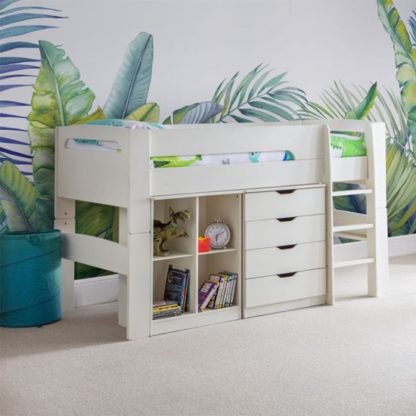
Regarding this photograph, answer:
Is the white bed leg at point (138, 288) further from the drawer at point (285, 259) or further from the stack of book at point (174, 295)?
the drawer at point (285, 259)

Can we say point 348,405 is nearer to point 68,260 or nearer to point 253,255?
point 253,255

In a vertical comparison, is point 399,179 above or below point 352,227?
above

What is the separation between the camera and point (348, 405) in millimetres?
2334

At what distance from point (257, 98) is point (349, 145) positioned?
650mm

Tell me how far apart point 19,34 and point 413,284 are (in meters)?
2.24

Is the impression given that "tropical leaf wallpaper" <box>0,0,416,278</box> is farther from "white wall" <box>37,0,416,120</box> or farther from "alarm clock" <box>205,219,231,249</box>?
"alarm clock" <box>205,219,231,249</box>

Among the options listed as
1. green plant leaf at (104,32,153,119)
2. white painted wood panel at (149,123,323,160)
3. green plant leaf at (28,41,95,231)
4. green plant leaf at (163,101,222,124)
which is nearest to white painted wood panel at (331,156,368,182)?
white painted wood panel at (149,123,323,160)

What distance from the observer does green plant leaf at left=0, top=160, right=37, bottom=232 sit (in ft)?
11.1

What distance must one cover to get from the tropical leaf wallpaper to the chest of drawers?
71cm

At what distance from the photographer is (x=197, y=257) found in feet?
10.7

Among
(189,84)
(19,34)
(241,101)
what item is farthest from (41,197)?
(241,101)

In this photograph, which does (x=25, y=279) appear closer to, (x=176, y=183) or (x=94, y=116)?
(x=176, y=183)

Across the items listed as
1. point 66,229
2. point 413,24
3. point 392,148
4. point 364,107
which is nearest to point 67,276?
point 66,229

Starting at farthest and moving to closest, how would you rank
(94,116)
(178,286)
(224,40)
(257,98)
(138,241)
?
(257,98)
(224,40)
(94,116)
(178,286)
(138,241)
